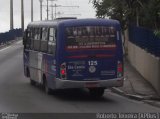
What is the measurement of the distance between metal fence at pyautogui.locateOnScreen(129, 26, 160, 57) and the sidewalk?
4.18ft

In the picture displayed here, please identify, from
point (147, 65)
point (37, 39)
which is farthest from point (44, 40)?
point (147, 65)

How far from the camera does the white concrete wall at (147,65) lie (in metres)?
23.0

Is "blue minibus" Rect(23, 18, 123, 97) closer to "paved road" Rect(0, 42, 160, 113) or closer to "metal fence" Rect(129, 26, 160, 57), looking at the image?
"paved road" Rect(0, 42, 160, 113)

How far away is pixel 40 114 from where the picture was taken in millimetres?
16859

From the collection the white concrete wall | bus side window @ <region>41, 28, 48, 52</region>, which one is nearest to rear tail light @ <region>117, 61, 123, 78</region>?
the white concrete wall

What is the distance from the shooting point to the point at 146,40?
1143 inches

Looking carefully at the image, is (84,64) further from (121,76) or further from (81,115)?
(81,115)

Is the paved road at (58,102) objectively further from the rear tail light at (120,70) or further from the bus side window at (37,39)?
the bus side window at (37,39)

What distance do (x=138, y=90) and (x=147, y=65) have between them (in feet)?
12.7

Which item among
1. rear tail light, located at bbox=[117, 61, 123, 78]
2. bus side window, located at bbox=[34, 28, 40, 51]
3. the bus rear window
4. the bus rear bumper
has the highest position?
the bus rear window

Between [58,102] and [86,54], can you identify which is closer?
[58,102]

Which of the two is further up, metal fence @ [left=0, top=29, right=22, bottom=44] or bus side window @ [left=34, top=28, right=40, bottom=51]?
bus side window @ [left=34, top=28, right=40, bottom=51]

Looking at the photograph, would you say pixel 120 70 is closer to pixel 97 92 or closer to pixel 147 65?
pixel 97 92

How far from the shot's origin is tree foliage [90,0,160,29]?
1414 inches
